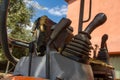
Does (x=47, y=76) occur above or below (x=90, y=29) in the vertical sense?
below

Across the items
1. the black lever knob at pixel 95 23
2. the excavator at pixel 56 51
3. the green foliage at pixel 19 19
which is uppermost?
the green foliage at pixel 19 19

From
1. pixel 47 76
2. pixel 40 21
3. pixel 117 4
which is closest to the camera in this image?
pixel 47 76

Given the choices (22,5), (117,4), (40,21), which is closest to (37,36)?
(40,21)

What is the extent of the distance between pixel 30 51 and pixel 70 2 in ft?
38.9

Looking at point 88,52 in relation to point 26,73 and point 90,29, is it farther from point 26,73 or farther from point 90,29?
point 26,73

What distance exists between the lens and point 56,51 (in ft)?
2.37

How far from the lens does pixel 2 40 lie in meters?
0.73

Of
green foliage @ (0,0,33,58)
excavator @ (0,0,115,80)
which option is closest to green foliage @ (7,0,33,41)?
green foliage @ (0,0,33,58)

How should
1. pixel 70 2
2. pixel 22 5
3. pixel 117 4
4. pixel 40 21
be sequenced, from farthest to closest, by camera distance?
pixel 22 5
pixel 70 2
pixel 117 4
pixel 40 21

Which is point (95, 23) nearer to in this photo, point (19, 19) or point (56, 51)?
point (56, 51)

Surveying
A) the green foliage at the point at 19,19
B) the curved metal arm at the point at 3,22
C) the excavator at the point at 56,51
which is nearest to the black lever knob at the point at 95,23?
the excavator at the point at 56,51

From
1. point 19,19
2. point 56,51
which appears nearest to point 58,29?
point 56,51

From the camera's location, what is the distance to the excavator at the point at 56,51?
68 cm

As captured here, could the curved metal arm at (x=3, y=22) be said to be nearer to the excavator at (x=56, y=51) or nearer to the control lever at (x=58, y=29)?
the excavator at (x=56, y=51)
